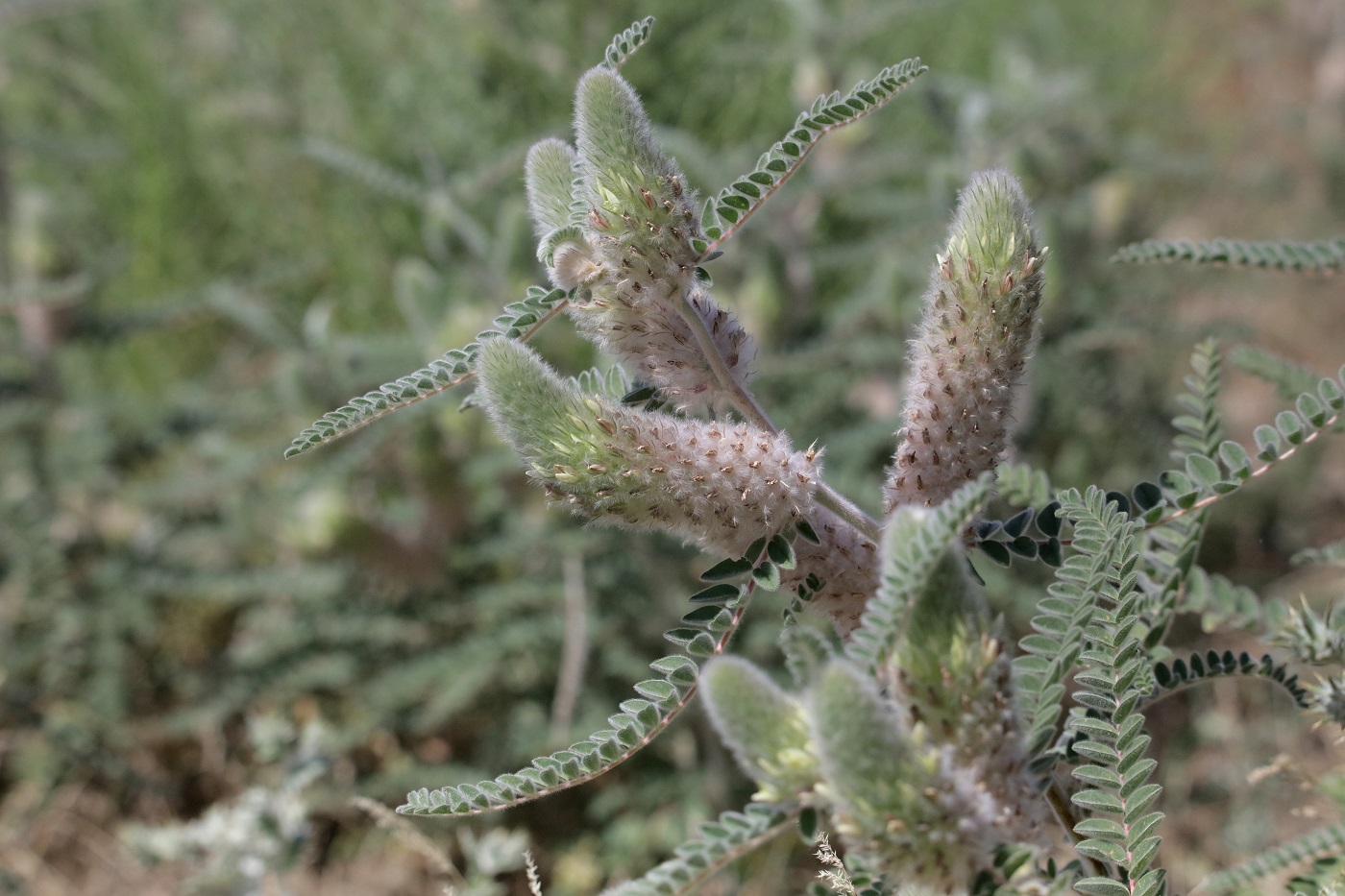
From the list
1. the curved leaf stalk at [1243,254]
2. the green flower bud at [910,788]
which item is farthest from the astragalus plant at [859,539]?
the curved leaf stalk at [1243,254]

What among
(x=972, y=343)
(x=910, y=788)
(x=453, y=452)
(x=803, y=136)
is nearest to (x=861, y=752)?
(x=910, y=788)

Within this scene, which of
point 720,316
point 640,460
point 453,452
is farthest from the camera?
point 453,452

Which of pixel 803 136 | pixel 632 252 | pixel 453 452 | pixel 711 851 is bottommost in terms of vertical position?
pixel 711 851

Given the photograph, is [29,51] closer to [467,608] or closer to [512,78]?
[512,78]

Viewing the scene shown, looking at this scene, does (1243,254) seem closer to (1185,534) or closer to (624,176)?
(1185,534)

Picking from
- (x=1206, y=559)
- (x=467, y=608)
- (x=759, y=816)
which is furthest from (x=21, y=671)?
(x=1206, y=559)

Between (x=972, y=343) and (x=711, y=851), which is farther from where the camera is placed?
(x=972, y=343)

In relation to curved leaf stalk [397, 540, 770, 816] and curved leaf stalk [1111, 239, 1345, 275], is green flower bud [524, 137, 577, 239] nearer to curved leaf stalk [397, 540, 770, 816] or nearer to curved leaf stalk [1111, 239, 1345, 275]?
curved leaf stalk [397, 540, 770, 816]

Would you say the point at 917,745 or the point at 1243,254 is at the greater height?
the point at 1243,254
